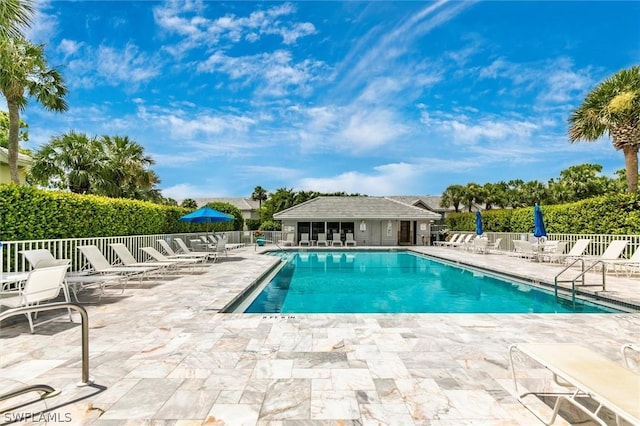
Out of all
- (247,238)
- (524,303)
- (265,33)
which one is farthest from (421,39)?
(247,238)

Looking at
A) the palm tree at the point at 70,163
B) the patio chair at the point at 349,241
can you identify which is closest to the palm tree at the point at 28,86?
the palm tree at the point at 70,163

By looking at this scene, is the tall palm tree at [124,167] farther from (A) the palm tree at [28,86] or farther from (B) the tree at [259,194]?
(B) the tree at [259,194]

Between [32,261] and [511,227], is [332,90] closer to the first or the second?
[511,227]

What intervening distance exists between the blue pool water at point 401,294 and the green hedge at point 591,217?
5.58m

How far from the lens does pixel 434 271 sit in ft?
45.7

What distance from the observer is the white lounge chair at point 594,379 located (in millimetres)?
1999

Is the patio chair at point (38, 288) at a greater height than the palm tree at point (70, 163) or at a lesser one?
lesser

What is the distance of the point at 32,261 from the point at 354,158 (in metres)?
30.8

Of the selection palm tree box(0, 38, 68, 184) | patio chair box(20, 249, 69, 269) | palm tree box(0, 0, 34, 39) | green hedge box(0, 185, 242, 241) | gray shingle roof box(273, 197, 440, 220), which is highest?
palm tree box(0, 38, 68, 184)

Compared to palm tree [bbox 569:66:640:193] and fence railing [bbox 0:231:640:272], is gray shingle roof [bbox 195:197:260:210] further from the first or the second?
palm tree [bbox 569:66:640:193]

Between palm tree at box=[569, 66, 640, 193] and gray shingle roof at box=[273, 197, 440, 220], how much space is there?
1325cm

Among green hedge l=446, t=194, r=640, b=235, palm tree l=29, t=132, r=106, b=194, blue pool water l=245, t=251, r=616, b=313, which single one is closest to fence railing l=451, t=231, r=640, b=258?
green hedge l=446, t=194, r=640, b=235

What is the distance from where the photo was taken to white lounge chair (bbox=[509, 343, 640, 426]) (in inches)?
78.7

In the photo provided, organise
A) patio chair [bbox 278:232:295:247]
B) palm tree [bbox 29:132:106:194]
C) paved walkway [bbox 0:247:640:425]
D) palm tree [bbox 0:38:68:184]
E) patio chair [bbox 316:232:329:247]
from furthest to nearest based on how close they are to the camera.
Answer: patio chair [bbox 316:232:329:247] < patio chair [bbox 278:232:295:247] < palm tree [bbox 29:132:106:194] < palm tree [bbox 0:38:68:184] < paved walkway [bbox 0:247:640:425]
